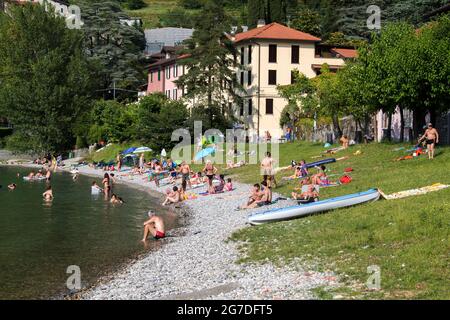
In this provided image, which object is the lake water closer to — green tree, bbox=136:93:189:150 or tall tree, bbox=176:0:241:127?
green tree, bbox=136:93:189:150

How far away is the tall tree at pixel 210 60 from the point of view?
202ft

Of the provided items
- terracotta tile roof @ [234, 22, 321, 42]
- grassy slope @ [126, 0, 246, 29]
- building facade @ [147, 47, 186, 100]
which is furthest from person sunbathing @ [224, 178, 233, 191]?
grassy slope @ [126, 0, 246, 29]

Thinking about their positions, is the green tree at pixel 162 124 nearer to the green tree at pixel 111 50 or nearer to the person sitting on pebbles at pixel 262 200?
the green tree at pixel 111 50

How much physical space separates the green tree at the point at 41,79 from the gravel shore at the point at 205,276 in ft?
183

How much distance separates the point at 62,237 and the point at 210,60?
126 feet

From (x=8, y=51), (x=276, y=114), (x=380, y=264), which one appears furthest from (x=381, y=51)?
(x=8, y=51)

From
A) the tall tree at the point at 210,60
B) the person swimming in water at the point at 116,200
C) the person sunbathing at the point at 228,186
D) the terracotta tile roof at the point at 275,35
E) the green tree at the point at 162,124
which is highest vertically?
A: the terracotta tile roof at the point at 275,35

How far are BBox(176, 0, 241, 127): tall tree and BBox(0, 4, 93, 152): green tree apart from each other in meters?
19.4

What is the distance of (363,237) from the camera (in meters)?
17.2

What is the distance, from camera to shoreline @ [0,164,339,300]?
14.3 metres

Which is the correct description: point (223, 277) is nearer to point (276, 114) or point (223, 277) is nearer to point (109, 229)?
point (109, 229)

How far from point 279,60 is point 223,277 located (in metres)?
55.0

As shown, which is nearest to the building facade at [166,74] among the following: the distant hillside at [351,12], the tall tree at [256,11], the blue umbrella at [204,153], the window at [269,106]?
the distant hillside at [351,12]

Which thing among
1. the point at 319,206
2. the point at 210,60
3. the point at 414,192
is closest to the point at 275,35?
the point at 210,60
